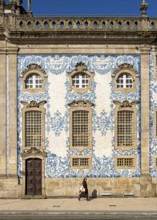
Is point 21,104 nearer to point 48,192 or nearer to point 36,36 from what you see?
point 36,36

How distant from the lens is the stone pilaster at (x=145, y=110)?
674 inches

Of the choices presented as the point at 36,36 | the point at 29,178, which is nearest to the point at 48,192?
the point at 29,178

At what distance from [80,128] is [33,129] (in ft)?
8.91

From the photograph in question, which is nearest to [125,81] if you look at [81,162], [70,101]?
[70,101]

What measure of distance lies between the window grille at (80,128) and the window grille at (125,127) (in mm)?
1851

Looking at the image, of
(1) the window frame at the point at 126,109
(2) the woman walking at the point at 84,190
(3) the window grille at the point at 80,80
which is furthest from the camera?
(3) the window grille at the point at 80,80

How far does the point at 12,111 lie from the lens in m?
17.2

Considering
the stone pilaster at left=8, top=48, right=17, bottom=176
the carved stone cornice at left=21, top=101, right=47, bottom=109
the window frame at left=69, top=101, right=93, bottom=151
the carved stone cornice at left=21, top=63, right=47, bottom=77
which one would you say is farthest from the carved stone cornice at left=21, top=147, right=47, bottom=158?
the carved stone cornice at left=21, top=63, right=47, bottom=77

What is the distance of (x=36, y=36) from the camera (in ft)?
56.5

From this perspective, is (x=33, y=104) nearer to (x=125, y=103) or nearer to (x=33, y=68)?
(x=33, y=68)

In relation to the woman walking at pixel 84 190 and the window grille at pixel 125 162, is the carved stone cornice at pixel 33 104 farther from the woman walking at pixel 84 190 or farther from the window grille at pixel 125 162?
the window grille at pixel 125 162

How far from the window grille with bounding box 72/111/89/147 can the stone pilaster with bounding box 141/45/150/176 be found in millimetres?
3202

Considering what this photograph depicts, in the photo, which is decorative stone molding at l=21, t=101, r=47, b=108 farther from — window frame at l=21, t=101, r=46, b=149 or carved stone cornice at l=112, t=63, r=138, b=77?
carved stone cornice at l=112, t=63, r=138, b=77

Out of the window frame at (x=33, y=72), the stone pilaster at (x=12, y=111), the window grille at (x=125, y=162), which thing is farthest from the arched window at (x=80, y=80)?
the window grille at (x=125, y=162)
